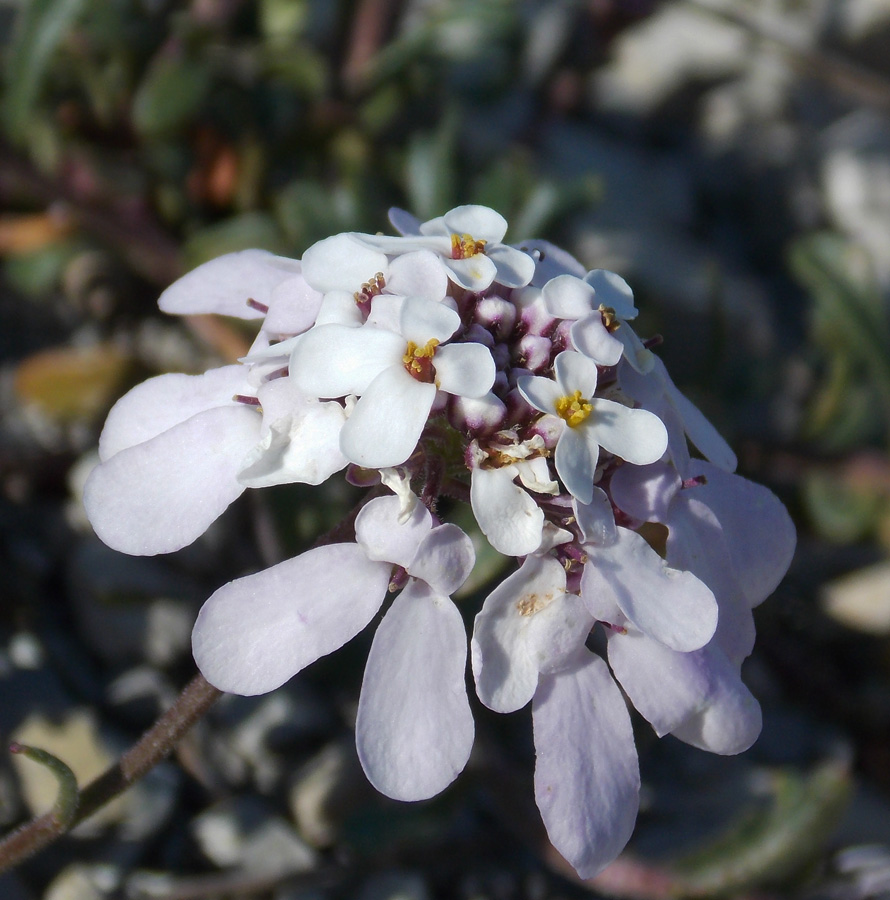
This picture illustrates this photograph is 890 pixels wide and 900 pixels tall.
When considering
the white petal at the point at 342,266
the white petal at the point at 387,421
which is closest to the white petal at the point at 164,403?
the white petal at the point at 342,266

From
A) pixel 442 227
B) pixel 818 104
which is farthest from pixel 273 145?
pixel 818 104

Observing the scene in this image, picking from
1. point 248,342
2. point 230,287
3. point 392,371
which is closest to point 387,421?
point 392,371

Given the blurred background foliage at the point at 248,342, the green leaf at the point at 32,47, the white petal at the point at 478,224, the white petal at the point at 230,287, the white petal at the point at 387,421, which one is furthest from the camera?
the green leaf at the point at 32,47

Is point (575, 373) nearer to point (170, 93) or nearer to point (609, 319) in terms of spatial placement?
point (609, 319)

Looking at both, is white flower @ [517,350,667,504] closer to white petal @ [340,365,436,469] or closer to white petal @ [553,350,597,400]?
white petal @ [553,350,597,400]

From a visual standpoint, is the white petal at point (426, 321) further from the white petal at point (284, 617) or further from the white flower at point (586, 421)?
the white petal at point (284, 617)

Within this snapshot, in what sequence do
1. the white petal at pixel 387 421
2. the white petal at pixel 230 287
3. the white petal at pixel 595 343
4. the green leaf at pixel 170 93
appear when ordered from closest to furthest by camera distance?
the white petal at pixel 387 421, the white petal at pixel 595 343, the white petal at pixel 230 287, the green leaf at pixel 170 93
